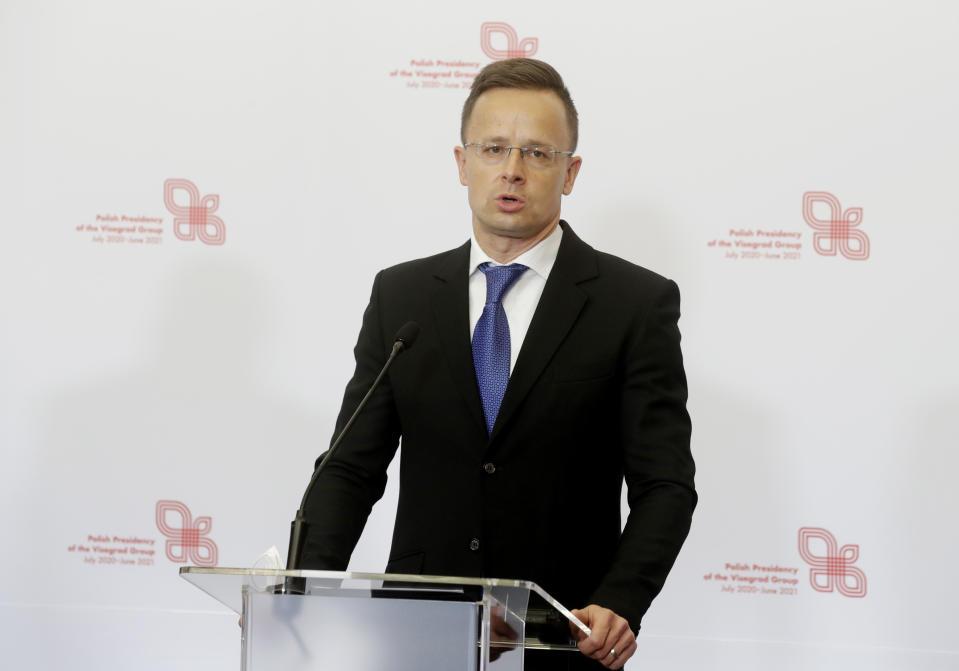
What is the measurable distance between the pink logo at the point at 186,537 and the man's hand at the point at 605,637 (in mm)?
1958

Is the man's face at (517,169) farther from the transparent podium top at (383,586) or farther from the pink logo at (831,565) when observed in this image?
the pink logo at (831,565)

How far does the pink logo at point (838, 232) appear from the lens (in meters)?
3.14

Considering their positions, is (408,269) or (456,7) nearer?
(408,269)

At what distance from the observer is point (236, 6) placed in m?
3.44

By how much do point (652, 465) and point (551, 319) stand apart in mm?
323

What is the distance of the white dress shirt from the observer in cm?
213

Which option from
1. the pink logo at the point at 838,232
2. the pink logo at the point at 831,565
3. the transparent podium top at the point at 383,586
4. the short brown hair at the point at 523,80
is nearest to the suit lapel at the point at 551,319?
the short brown hair at the point at 523,80

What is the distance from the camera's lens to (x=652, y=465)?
77.7 inches

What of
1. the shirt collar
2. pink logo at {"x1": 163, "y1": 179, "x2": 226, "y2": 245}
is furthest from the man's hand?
pink logo at {"x1": 163, "y1": 179, "x2": 226, "y2": 245}

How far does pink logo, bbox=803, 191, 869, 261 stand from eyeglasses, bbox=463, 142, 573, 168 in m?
1.27

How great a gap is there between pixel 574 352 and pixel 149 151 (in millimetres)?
1945

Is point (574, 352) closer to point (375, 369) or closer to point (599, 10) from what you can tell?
point (375, 369)

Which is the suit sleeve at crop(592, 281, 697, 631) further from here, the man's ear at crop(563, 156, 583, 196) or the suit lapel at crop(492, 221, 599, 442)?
the man's ear at crop(563, 156, 583, 196)

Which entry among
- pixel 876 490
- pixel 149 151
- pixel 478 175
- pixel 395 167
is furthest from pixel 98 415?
pixel 876 490
